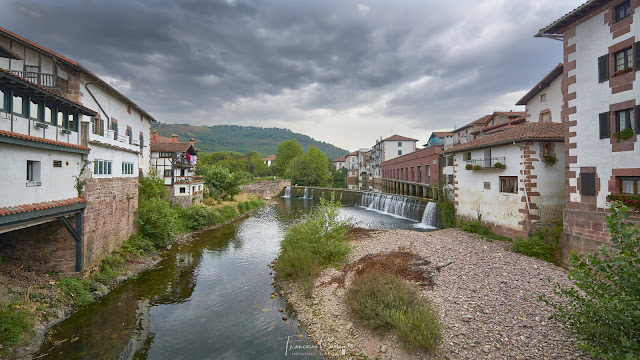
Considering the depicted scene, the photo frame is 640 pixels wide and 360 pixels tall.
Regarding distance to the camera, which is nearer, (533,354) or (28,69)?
(533,354)

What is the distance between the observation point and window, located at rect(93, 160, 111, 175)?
14.3 metres

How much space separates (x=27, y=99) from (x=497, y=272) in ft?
60.2

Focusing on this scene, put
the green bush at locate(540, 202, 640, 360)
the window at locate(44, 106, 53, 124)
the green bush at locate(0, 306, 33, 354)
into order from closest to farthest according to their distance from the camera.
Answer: the green bush at locate(540, 202, 640, 360) → the green bush at locate(0, 306, 33, 354) → the window at locate(44, 106, 53, 124)

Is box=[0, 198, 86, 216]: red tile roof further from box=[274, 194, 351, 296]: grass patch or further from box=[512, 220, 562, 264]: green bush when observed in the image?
box=[512, 220, 562, 264]: green bush

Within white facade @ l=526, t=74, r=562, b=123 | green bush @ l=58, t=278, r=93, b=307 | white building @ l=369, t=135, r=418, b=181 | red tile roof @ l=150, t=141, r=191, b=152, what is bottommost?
green bush @ l=58, t=278, r=93, b=307

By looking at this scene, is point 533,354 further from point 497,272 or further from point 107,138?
point 107,138

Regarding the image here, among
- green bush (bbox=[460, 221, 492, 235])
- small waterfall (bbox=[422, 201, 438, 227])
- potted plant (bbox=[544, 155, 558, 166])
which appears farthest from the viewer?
small waterfall (bbox=[422, 201, 438, 227])

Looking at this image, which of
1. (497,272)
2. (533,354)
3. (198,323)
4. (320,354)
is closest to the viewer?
(533,354)

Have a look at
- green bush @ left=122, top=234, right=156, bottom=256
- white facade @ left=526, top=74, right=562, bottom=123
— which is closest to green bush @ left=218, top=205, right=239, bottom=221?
green bush @ left=122, top=234, right=156, bottom=256

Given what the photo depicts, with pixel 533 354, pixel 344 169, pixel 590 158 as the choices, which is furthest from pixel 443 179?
pixel 344 169

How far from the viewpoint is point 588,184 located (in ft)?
40.9

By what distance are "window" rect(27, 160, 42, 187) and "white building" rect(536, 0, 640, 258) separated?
2101cm

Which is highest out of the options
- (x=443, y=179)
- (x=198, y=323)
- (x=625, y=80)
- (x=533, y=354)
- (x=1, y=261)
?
(x=625, y=80)

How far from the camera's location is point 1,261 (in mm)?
11805
